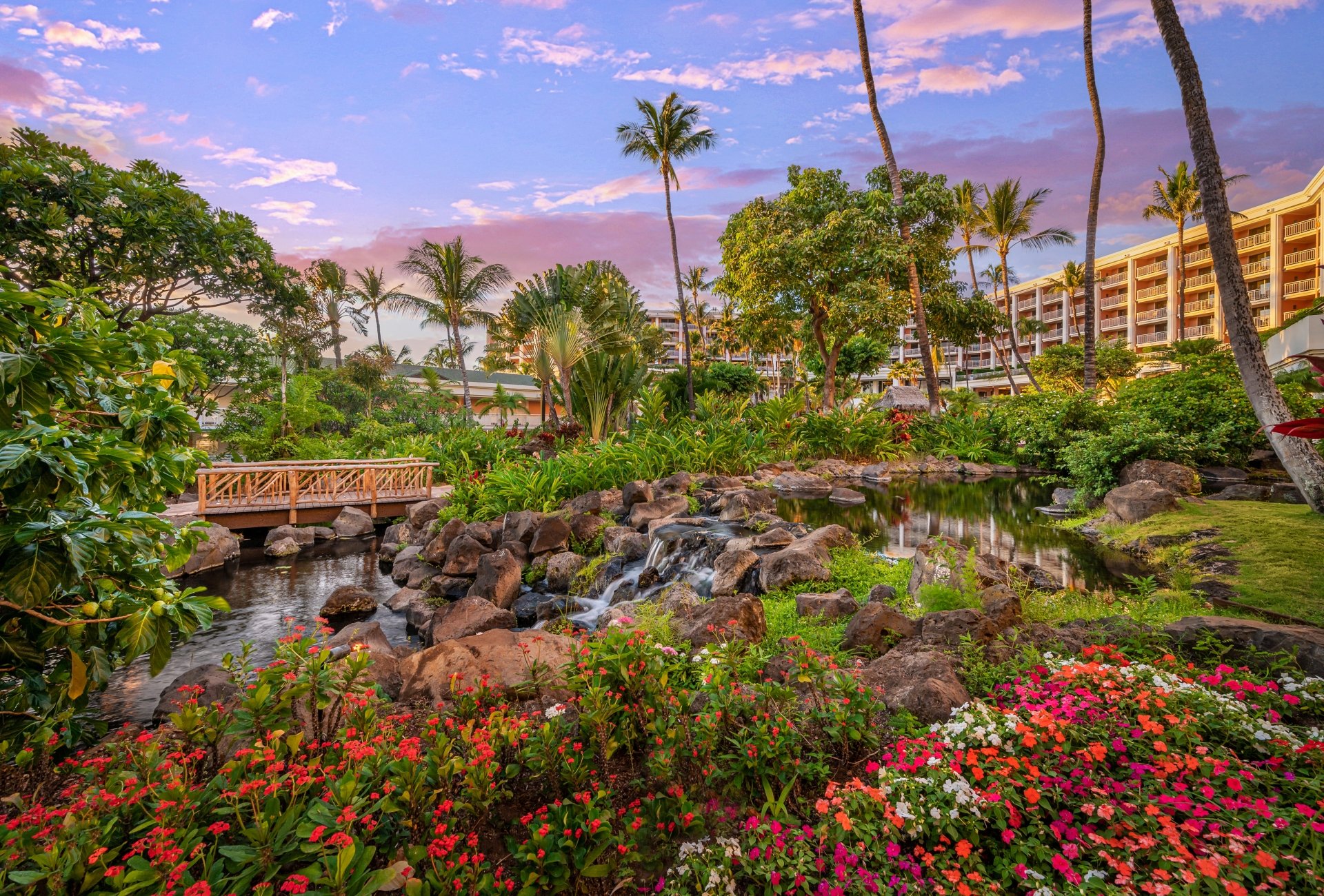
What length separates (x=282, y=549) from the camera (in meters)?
11.6

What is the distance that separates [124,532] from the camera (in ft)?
6.35

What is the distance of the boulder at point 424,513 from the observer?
12109 mm

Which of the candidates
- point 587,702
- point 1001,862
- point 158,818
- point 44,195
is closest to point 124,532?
point 158,818

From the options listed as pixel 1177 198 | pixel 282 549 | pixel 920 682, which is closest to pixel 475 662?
pixel 920 682

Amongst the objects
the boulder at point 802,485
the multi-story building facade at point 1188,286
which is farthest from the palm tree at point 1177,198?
the boulder at point 802,485

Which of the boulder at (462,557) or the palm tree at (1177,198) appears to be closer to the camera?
the boulder at (462,557)

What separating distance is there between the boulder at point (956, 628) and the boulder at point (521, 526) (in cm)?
682

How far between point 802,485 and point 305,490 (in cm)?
1199

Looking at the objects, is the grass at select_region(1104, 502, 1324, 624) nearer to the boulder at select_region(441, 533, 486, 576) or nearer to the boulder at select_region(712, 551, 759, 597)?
the boulder at select_region(712, 551, 759, 597)

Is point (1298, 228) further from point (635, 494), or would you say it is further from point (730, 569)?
point (730, 569)

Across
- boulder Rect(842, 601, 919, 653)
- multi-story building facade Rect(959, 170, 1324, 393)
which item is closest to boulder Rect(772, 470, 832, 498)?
boulder Rect(842, 601, 919, 653)

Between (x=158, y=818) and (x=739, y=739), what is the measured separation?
2144 mm

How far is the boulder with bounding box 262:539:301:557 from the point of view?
456 inches

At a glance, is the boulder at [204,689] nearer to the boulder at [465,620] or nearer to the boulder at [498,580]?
the boulder at [465,620]
